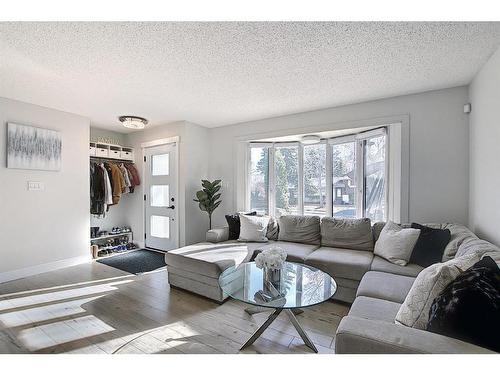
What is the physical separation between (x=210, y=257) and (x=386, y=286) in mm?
1702

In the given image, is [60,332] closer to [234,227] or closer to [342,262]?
[234,227]

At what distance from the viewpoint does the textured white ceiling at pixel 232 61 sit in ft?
5.47

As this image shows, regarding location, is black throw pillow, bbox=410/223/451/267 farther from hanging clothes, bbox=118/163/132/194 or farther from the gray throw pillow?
hanging clothes, bbox=118/163/132/194

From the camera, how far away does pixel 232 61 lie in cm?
208

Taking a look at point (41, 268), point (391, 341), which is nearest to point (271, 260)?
point (391, 341)

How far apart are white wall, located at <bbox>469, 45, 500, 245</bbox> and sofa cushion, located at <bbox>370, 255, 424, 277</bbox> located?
0.64 m

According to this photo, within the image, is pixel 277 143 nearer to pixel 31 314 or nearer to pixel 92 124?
pixel 92 124

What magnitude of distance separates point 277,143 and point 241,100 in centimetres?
127

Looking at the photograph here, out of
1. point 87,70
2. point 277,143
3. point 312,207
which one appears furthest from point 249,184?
point 87,70

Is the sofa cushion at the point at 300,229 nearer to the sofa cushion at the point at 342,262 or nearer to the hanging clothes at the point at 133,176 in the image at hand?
the sofa cushion at the point at 342,262

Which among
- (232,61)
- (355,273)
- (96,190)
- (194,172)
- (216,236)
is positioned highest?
(232,61)

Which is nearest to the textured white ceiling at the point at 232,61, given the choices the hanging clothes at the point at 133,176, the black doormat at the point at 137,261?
the hanging clothes at the point at 133,176

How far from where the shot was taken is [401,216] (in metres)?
2.93

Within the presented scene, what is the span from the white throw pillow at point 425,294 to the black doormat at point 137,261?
10.5 ft
